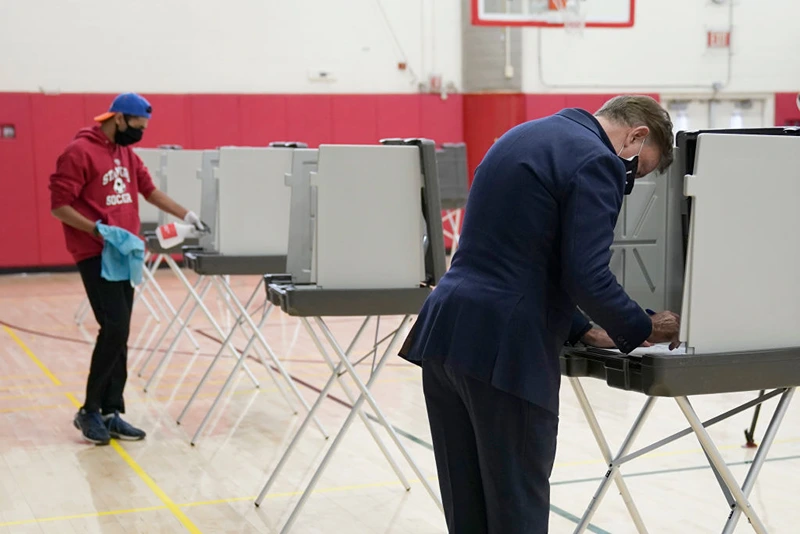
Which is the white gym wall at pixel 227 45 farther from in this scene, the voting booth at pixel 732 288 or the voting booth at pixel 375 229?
the voting booth at pixel 732 288

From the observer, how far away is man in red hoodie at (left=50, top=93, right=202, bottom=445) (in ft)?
15.9

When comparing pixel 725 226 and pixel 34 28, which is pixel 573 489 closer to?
pixel 725 226

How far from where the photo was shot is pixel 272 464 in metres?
4.67

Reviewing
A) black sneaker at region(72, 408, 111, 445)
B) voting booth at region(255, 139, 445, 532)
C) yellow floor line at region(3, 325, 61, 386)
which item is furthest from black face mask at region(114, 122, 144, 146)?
yellow floor line at region(3, 325, 61, 386)

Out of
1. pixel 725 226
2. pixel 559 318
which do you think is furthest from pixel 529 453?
pixel 725 226

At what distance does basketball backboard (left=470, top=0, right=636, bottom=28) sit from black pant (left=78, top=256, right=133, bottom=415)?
25.7 feet

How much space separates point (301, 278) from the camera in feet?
12.7

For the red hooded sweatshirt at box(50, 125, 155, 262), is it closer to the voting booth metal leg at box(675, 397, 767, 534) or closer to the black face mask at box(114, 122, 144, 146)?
the black face mask at box(114, 122, 144, 146)

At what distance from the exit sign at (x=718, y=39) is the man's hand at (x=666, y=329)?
13.3 metres

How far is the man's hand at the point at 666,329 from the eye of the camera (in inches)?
93.4

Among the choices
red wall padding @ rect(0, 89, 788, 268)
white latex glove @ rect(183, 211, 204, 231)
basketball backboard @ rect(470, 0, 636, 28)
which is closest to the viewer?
Answer: white latex glove @ rect(183, 211, 204, 231)

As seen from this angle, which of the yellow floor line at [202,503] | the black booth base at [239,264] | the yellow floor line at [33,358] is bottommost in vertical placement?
the yellow floor line at [33,358]

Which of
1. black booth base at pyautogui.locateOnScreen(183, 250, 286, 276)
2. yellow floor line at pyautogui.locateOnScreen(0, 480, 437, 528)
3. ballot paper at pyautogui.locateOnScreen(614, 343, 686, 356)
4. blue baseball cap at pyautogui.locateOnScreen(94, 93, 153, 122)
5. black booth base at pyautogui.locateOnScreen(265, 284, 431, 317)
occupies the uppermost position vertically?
blue baseball cap at pyautogui.locateOnScreen(94, 93, 153, 122)

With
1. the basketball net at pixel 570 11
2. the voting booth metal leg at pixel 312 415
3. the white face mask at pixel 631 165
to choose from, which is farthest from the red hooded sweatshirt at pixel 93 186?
the basketball net at pixel 570 11
